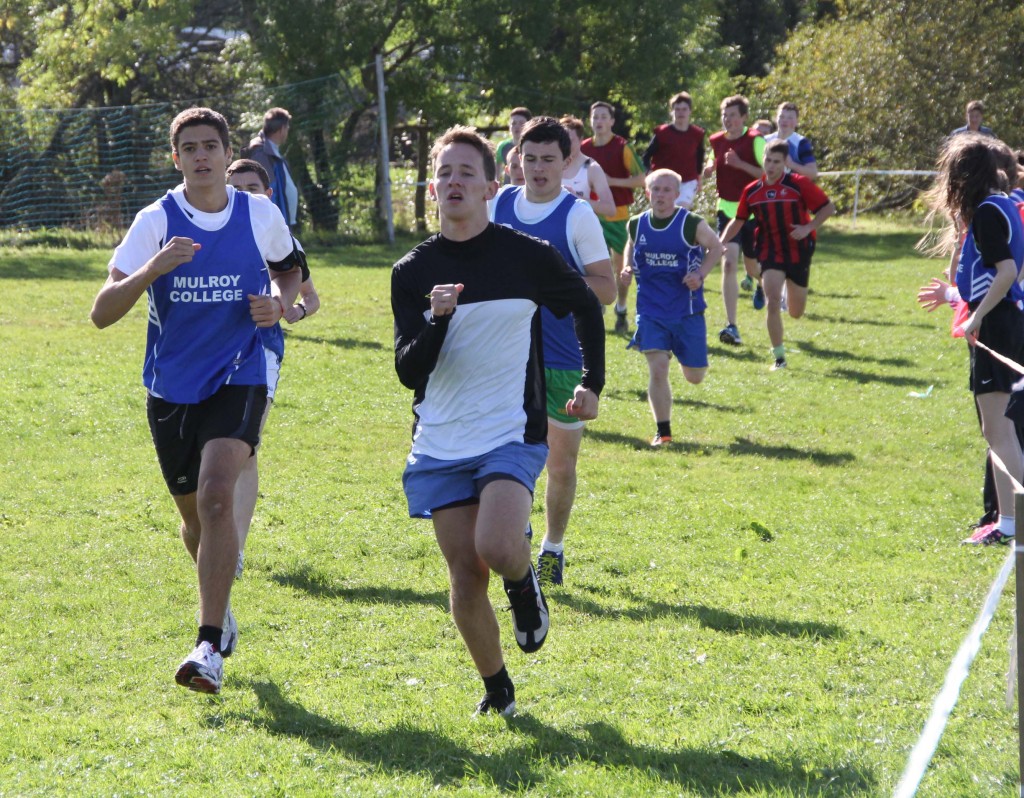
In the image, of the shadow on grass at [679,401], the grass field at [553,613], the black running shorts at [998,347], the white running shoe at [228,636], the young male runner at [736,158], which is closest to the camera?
the grass field at [553,613]

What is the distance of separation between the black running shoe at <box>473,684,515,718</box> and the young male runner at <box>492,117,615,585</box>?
1.86m

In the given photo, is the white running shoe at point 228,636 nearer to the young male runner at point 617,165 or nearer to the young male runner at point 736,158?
the young male runner at point 617,165

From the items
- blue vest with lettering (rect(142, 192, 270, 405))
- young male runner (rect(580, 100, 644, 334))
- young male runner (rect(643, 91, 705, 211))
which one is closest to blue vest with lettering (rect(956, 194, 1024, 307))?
blue vest with lettering (rect(142, 192, 270, 405))

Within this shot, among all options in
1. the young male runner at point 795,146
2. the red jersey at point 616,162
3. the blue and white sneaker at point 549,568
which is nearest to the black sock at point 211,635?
the blue and white sneaker at point 549,568

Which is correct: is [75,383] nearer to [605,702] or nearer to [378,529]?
[378,529]

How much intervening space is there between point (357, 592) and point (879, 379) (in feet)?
24.8

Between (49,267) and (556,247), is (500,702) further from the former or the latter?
Answer: (49,267)

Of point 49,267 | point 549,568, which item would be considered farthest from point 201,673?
point 49,267

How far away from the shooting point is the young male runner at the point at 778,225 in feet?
42.6

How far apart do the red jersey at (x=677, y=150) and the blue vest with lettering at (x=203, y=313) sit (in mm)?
11212

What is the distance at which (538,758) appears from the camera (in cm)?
444

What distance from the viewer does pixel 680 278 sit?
9805 mm

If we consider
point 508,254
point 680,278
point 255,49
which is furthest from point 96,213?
point 508,254

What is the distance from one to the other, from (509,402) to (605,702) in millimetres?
1216
